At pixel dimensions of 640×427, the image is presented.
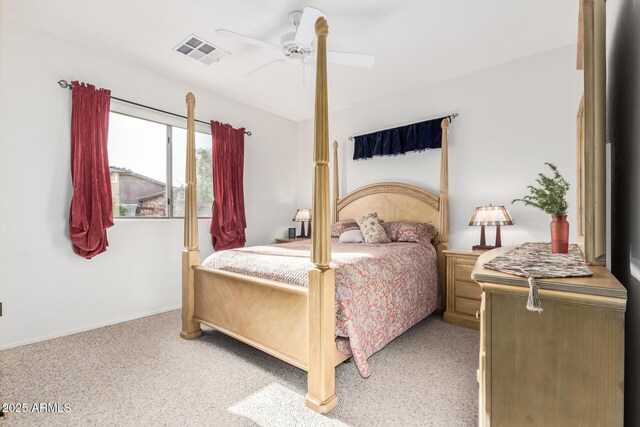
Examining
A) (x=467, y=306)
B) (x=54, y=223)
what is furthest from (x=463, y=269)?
(x=54, y=223)

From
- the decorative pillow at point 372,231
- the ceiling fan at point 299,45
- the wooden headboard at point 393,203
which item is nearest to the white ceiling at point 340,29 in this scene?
the ceiling fan at point 299,45

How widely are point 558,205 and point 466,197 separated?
6.56 ft

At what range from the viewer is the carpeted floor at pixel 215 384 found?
1646mm

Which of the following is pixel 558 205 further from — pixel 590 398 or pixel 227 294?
pixel 227 294

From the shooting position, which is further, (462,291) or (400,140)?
(400,140)

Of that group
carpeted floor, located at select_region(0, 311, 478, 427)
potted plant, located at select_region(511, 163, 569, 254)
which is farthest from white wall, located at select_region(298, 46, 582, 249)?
potted plant, located at select_region(511, 163, 569, 254)

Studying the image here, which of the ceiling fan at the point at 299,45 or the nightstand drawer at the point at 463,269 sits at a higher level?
the ceiling fan at the point at 299,45

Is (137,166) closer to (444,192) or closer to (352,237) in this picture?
(352,237)

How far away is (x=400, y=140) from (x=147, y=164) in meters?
3.08

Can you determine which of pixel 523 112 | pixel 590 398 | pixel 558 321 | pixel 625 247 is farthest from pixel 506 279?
pixel 523 112

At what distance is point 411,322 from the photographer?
2602 mm

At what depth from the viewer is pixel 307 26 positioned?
2.18m

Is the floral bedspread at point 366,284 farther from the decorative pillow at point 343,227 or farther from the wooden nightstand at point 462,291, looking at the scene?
the decorative pillow at point 343,227

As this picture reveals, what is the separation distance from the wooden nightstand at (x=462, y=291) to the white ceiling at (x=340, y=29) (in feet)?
6.59
